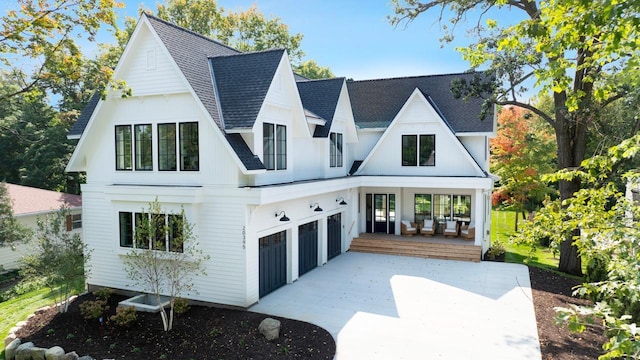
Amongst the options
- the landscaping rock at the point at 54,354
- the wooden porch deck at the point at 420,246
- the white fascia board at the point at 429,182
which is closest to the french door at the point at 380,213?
the wooden porch deck at the point at 420,246

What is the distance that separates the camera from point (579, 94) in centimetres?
612

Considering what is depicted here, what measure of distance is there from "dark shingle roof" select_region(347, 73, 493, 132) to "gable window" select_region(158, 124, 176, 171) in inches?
472

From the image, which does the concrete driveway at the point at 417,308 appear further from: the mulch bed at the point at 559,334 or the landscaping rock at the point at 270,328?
the landscaping rock at the point at 270,328

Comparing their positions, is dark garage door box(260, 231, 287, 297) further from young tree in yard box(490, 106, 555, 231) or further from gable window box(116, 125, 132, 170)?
young tree in yard box(490, 106, 555, 231)

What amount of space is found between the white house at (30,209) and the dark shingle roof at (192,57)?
1083 cm

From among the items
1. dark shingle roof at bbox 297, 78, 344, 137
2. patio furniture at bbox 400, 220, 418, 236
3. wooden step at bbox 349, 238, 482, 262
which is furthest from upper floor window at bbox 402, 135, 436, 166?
dark shingle roof at bbox 297, 78, 344, 137

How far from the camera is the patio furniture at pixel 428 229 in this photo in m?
21.3

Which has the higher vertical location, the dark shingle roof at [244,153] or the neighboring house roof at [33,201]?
the dark shingle roof at [244,153]

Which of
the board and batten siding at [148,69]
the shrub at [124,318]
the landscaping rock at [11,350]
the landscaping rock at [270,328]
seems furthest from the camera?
the board and batten siding at [148,69]

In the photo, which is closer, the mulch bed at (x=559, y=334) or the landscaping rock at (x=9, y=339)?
the mulch bed at (x=559, y=334)

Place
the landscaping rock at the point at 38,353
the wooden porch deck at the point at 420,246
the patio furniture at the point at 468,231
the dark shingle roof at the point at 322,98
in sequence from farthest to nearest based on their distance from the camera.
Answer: the patio furniture at the point at 468,231 < the wooden porch deck at the point at 420,246 < the dark shingle roof at the point at 322,98 < the landscaping rock at the point at 38,353

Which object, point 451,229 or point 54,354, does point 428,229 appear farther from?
point 54,354

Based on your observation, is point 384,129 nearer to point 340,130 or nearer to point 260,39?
point 340,130

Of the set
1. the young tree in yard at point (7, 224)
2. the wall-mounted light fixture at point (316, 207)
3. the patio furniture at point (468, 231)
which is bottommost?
the patio furniture at point (468, 231)
